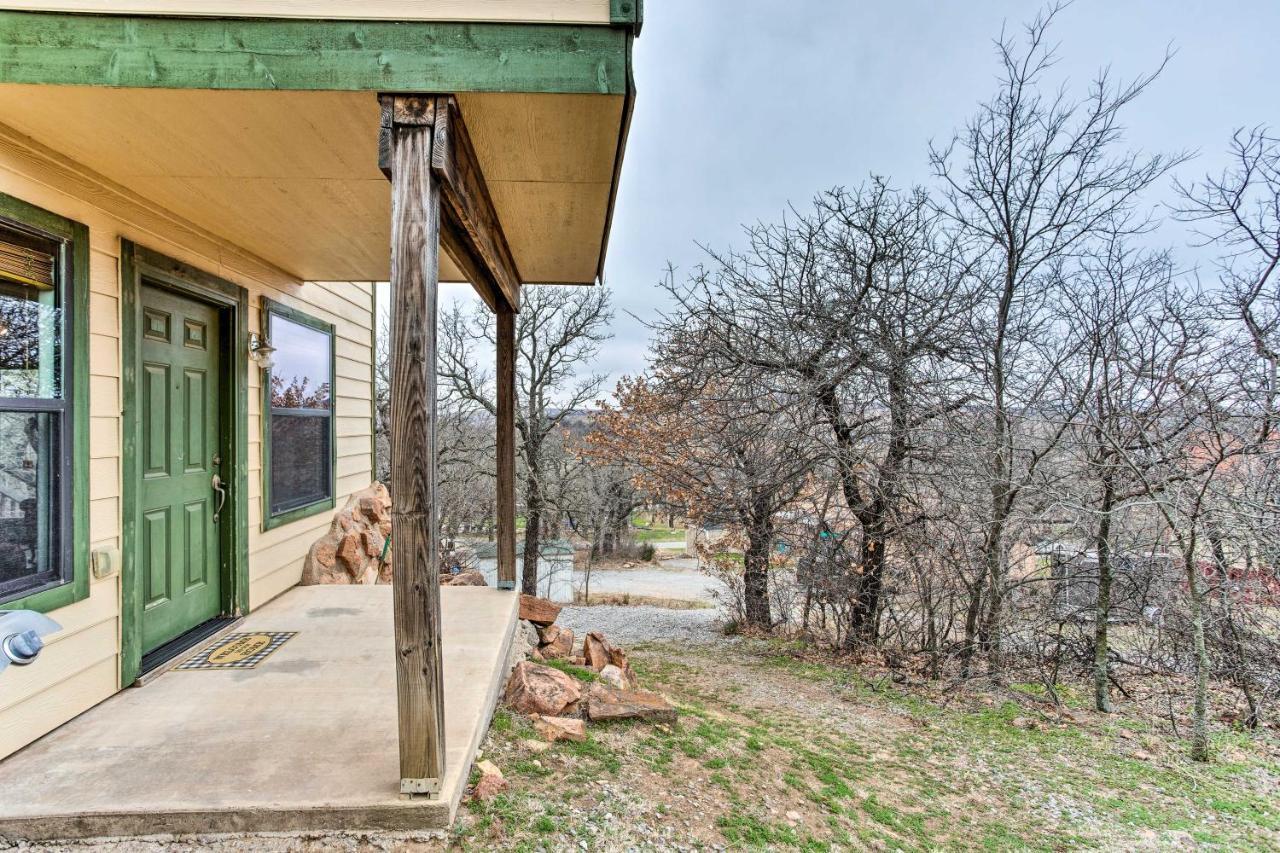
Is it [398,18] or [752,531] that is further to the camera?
[752,531]

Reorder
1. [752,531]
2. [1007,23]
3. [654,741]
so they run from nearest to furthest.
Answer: [654,741] < [1007,23] < [752,531]

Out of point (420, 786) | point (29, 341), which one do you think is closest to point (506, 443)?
point (29, 341)

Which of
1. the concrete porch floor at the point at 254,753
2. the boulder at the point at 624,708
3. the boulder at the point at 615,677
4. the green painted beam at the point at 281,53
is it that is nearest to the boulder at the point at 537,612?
the boulder at the point at 615,677

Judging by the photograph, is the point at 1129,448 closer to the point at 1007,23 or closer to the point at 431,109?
the point at 1007,23

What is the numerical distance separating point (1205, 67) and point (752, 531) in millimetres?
6566

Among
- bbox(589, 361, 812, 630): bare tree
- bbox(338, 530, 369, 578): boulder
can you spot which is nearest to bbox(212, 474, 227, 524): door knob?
bbox(338, 530, 369, 578): boulder

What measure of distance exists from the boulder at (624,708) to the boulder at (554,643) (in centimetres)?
113

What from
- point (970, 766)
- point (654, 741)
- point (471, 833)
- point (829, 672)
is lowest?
point (829, 672)

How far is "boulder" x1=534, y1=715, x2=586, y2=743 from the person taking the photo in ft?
8.83

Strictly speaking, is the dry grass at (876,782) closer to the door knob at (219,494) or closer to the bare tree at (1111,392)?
the bare tree at (1111,392)

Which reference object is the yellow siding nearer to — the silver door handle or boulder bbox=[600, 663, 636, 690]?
the silver door handle

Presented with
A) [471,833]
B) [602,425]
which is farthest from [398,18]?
[602,425]

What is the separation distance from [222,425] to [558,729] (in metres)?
2.62

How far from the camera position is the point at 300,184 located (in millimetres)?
2434
